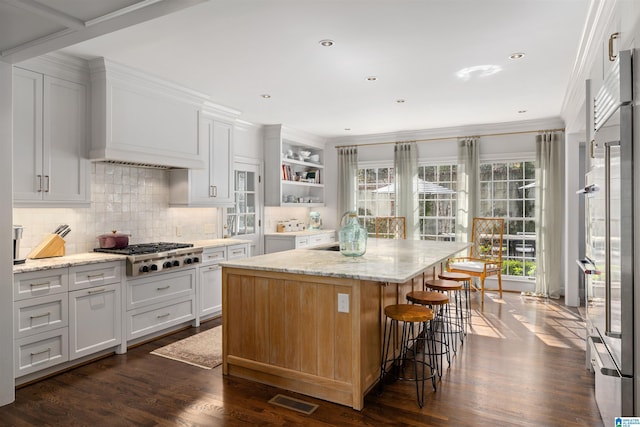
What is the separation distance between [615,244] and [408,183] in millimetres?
4991

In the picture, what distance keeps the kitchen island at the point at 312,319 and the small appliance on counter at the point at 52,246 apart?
1538 millimetres

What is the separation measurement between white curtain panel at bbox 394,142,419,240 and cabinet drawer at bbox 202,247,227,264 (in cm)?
334

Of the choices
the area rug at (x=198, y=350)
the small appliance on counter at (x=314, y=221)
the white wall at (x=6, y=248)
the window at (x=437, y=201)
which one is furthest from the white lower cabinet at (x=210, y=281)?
the window at (x=437, y=201)

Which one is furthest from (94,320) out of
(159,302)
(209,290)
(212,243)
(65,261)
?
(212,243)

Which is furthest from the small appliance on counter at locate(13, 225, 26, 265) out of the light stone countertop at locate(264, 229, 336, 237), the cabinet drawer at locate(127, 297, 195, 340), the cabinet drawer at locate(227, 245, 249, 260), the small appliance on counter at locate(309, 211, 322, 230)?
the small appliance on counter at locate(309, 211, 322, 230)

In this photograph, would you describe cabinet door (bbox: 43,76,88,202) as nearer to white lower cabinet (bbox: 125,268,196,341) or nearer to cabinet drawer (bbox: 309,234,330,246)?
white lower cabinet (bbox: 125,268,196,341)

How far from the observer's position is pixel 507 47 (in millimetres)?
3312

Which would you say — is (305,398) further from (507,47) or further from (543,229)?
(543,229)

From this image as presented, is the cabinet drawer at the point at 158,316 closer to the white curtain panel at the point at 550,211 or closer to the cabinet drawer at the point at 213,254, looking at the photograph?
the cabinet drawer at the point at 213,254

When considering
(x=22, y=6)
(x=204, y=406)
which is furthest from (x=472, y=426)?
(x=22, y=6)

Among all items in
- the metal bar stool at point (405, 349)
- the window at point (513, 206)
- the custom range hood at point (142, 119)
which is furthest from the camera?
the window at point (513, 206)

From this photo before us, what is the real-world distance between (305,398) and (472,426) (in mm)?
1092

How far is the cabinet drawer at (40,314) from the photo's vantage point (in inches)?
117

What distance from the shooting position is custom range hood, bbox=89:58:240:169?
3.67 meters
